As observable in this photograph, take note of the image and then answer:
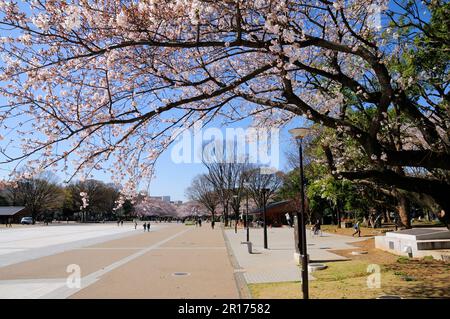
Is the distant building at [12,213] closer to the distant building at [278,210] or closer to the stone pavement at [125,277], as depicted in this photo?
the distant building at [278,210]

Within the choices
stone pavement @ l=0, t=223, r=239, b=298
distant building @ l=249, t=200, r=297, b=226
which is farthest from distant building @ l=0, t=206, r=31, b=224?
stone pavement @ l=0, t=223, r=239, b=298

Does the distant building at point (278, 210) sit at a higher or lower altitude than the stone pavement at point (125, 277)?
higher

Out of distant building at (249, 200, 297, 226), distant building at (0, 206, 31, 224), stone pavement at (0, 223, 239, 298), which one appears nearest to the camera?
stone pavement at (0, 223, 239, 298)

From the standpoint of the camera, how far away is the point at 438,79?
10648 mm

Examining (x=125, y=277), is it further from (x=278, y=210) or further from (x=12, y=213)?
(x=12, y=213)

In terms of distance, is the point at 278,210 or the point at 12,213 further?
the point at 12,213

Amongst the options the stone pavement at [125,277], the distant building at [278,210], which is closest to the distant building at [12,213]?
the distant building at [278,210]

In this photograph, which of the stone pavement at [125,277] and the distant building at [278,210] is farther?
the distant building at [278,210]

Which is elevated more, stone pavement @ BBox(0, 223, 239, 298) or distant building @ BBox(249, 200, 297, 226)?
distant building @ BBox(249, 200, 297, 226)

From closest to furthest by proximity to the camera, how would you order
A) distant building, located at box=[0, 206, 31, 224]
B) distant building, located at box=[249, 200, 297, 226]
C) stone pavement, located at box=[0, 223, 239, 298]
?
stone pavement, located at box=[0, 223, 239, 298], distant building, located at box=[249, 200, 297, 226], distant building, located at box=[0, 206, 31, 224]

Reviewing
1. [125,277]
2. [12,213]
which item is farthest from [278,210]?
[12,213]

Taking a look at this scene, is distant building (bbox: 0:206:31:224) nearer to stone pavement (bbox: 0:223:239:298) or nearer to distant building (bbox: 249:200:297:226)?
distant building (bbox: 249:200:297:226)

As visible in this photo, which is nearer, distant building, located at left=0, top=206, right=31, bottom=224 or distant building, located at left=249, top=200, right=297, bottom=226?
distant building, located at left=249, top=200, right=297, bottom=226
